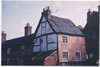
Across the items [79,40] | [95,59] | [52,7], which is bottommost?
[95,59]

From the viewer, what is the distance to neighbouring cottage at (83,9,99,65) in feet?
11.1

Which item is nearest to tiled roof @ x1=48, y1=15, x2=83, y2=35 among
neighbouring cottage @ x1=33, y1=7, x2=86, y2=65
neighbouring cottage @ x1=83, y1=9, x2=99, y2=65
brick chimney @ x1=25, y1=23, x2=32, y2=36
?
Answer: neighbouring cottage @ x1=33, y1=7, x2=86, y2=65

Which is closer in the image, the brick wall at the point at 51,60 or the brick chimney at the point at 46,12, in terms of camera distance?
the brick wall at the point at 51,60

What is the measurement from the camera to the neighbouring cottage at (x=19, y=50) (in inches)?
132

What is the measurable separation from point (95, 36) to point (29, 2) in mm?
1298

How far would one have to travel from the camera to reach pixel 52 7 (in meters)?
3.44

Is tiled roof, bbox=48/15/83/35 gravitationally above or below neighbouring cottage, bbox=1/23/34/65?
above

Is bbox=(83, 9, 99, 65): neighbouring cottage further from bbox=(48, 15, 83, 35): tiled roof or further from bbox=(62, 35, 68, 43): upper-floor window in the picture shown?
bbox=(62, 35, 68, 43): upper-floor window

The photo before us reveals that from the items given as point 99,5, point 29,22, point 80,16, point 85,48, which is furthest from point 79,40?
point 29,22

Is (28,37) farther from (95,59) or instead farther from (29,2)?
(95,59)

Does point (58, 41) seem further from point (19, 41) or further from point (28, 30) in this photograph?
point (19, 41)

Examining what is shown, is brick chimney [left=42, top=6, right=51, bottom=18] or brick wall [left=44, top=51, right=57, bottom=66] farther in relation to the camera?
brick chimney [left=42, top=6, right=51, bottom=18]

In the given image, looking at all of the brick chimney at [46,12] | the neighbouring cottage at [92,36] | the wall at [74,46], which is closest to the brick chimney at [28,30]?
the brick chimney at [46,12]

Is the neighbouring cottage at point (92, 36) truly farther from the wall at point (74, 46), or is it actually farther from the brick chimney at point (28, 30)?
the brick chimney at point (28, 30)
